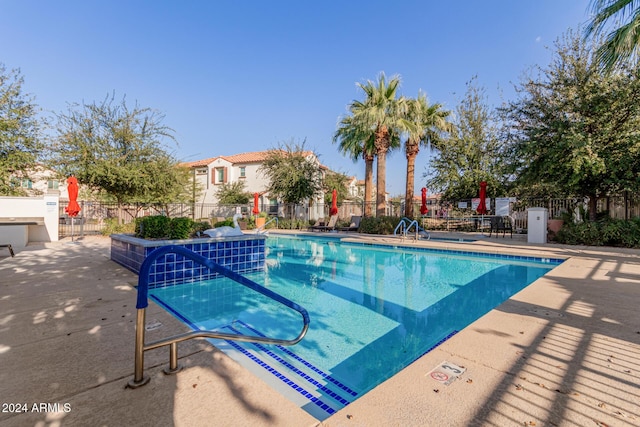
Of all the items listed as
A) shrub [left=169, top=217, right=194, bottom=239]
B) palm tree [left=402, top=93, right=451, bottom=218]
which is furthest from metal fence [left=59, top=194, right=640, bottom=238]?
shrub [left=169, top=217, right=194, bottom=239]

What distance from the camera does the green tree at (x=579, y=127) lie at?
9.95m

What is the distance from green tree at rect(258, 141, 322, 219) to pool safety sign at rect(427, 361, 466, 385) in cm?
1812

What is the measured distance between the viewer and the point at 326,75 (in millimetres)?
18219

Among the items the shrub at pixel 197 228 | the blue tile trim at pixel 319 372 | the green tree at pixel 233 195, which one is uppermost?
the green tree at pixel 233 195

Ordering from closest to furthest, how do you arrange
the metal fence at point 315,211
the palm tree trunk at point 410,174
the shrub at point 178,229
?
the shrub at point 178,229 < the metal fence at point 315,211 < the palm tree trunk at point 410,174

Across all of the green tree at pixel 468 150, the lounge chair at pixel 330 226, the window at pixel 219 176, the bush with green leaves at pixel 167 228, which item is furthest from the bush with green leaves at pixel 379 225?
the window at pixel 219 176

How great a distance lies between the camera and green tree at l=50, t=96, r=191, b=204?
1352cm

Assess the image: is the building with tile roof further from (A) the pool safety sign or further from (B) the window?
(A) the pool safety sign

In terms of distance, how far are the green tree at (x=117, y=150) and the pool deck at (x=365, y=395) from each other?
11.6 meters

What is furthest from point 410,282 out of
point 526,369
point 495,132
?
point 495,132

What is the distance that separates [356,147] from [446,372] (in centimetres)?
1697

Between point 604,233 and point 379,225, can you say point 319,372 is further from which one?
point 379,225

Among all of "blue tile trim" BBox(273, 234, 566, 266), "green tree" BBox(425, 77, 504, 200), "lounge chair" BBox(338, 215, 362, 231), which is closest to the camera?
"blue tile trim" BBox(273, 234, 566, 266)

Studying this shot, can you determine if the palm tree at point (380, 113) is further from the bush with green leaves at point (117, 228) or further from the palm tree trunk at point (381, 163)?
the bush with green leaves at point (117, 228)
